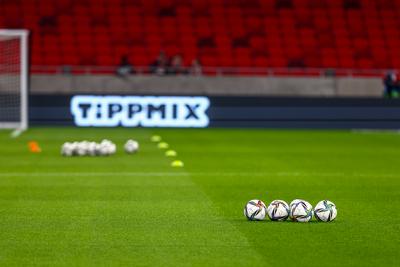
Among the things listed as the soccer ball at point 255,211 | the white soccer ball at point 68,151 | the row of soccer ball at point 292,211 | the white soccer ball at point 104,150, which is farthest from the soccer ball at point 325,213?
the white soccer ball at point 68,151

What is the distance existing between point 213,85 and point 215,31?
5.80 m

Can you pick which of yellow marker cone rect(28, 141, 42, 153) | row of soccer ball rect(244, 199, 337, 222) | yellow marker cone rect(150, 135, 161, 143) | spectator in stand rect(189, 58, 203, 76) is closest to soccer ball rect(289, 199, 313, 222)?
row of soccer ball rect(244, 199, 337, 222)

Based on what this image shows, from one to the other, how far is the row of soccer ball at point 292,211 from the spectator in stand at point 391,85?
24.4 metres

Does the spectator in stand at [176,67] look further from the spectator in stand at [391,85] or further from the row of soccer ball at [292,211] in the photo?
the row of soccer ball at [292,211]

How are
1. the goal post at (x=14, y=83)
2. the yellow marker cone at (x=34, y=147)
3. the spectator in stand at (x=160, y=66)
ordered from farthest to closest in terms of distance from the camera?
the spectator in stand at (x=160, y=66) < the goal post at (x=14, y=83) < the yellow marker cone at (x=34, y=147)

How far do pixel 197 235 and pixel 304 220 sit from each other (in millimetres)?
1516

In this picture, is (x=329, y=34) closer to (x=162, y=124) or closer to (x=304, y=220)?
(x=162, y=124)

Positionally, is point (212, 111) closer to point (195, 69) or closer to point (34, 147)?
point (195, 69)

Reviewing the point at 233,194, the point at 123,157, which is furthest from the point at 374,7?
the point at 233,194

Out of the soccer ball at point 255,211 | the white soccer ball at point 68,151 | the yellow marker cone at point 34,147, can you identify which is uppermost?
the soccer ball at point 255,211

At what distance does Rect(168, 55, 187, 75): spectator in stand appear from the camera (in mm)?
36062

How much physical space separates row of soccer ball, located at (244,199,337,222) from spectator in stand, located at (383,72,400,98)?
2441 cm

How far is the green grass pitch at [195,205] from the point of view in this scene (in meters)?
9.85

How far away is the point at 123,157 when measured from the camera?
2202cm
